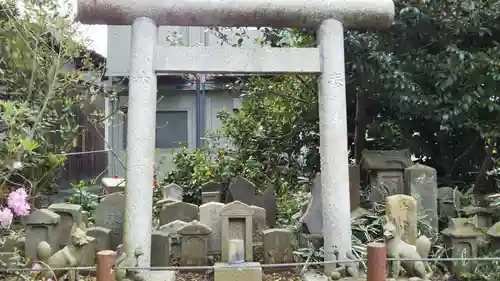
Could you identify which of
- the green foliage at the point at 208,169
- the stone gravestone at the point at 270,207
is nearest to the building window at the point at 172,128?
the green foliage at the point at 208,169

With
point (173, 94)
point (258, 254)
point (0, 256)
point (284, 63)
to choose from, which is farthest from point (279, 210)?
point (173, 94)

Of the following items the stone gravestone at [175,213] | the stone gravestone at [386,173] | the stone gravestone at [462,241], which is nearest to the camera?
the stone gravestone at [462,241]

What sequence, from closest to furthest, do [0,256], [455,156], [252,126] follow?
[0,256] < [455,156] < [252,126]

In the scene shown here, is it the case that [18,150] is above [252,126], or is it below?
below

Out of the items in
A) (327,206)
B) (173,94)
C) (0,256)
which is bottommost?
(0,256)

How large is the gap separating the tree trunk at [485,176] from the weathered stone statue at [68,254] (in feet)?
15.1

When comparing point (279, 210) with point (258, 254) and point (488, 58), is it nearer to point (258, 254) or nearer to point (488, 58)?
point (258, 254)

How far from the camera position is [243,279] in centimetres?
392

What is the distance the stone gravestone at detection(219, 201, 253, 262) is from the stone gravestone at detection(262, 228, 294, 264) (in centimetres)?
17

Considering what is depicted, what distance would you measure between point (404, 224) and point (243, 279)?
5.18 ft

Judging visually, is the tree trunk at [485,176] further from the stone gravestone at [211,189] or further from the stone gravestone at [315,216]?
the stone gravestone at [211,189]

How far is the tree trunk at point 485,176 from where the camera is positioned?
204 inches

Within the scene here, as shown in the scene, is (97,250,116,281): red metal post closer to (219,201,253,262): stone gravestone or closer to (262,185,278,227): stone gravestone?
(219,201,253,262): stone gravestone

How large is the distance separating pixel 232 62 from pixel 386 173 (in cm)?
235
